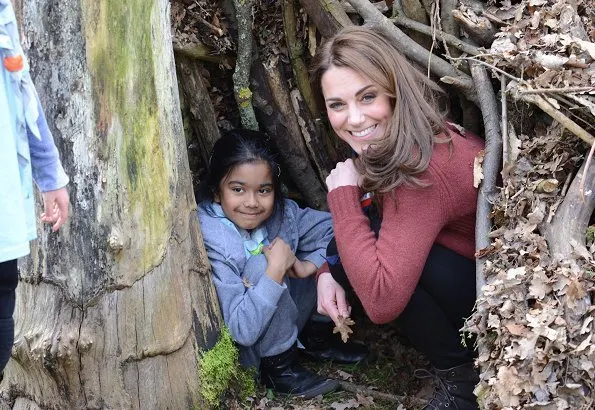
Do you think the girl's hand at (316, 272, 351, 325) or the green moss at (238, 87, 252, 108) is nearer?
the girl's hand at (316, 272, 351, 325)

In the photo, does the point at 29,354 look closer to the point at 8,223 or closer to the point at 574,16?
the point at 8,223

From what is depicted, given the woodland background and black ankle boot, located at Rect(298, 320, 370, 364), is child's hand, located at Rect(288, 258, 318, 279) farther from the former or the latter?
the woodland background

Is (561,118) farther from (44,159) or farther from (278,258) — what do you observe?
(44,159)

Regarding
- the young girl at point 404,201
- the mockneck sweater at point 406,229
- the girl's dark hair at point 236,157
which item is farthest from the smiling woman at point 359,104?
the girl's dark hair at point 236,157

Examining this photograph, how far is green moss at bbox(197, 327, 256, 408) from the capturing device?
12.1 ft

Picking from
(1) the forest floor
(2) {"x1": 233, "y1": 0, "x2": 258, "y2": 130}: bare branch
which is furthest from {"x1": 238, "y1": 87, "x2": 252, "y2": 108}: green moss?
(1) the forest floor

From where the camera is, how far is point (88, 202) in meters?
3.26

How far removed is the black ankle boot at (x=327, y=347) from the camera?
15.1 feet

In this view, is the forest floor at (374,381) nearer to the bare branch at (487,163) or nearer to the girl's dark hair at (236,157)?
the girl's dark hair at (236,157)

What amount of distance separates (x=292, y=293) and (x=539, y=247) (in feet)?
5.90

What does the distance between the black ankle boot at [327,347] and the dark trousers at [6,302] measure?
2126 mm

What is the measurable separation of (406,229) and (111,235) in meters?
1.22

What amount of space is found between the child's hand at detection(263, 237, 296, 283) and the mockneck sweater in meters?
0.66

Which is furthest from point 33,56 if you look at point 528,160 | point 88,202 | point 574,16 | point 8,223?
point 574,16
